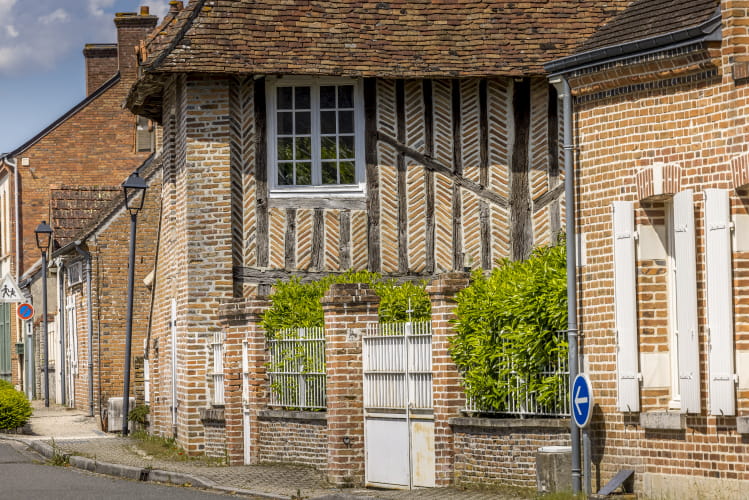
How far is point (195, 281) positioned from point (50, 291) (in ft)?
68.8

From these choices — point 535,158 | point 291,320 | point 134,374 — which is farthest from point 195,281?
point 134,374

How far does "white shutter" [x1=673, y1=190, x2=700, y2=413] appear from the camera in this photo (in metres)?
11.6

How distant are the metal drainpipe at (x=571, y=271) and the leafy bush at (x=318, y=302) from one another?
3507 millimetres

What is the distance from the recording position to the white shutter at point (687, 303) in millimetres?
11555

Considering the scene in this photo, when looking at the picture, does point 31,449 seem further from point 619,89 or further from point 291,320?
point 619,89

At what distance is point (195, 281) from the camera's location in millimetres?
19625

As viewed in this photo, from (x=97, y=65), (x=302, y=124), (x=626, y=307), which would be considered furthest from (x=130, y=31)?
(x=626, y=307)

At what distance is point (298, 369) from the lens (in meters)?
16.9

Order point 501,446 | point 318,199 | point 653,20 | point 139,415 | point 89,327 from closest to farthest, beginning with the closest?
1. point 653,20
2. point 501,446
3. point 318,199
4. point 139,415
5. point 89,327

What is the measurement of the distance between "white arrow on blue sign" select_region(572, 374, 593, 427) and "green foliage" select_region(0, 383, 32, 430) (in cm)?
1417

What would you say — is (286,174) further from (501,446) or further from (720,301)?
(720,301)

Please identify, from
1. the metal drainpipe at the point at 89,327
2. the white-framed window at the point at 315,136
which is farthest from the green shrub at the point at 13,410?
the white-framed window at the point at 315,136

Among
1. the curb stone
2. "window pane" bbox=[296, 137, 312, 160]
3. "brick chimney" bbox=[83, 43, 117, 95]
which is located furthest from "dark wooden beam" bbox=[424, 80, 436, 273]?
"brick chimney" bbox=[83, 43, 117, 95]

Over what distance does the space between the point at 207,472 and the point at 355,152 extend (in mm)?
5762
